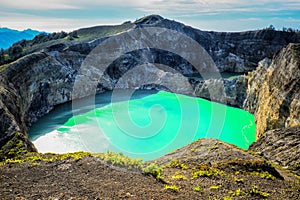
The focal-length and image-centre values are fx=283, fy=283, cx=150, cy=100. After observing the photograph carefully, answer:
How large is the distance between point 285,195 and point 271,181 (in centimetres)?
202

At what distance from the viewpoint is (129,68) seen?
8412 cm

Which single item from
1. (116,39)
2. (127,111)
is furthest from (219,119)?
(116,39)

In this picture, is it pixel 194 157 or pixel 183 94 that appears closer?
pixel 194 157

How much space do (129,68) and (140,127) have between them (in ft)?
131

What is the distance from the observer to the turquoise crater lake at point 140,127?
39.4 m

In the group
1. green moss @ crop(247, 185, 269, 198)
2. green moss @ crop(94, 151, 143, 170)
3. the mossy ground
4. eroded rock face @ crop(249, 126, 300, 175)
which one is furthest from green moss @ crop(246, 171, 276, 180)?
green moss @ crop(94, 151, 143, 170)

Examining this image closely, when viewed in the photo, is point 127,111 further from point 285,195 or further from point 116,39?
point 285,195

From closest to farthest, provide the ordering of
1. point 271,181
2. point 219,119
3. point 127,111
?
point 271,181, point 219,119, point 127,111

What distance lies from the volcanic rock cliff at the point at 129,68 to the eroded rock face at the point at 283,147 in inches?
202

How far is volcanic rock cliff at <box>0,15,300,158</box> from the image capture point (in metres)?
34.7

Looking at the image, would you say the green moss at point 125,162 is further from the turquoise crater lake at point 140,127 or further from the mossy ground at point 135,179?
the turquoise crater lake at point 140,127

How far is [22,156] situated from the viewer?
22.5 meters

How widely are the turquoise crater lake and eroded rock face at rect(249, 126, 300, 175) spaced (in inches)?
445

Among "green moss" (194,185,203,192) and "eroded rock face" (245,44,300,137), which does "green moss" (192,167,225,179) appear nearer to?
"green moss" (194,185,203,192)
